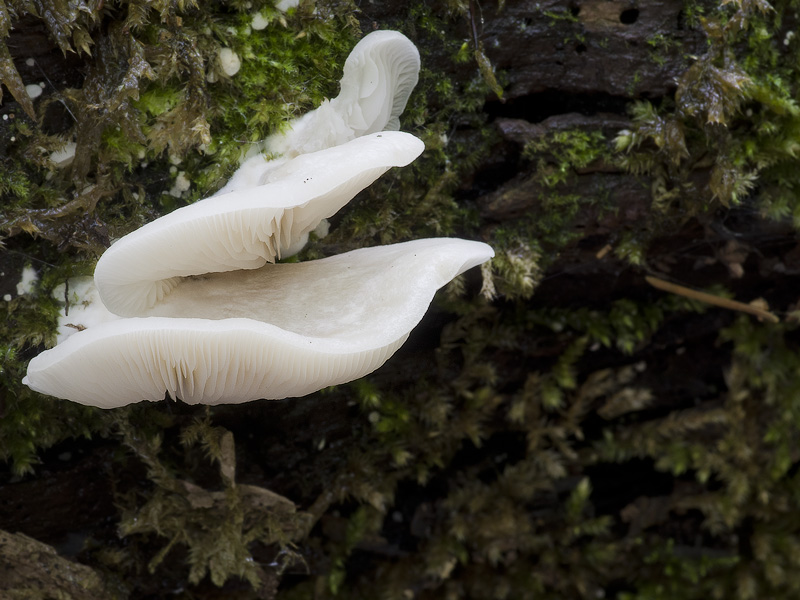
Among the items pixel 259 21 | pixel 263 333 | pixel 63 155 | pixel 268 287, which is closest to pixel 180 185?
pixel 63 155

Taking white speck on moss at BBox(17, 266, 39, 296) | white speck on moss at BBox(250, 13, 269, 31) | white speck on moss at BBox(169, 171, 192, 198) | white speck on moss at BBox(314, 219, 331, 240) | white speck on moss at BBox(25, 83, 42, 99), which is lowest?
white speck on moss at BBox(314, 219, 331, 240)

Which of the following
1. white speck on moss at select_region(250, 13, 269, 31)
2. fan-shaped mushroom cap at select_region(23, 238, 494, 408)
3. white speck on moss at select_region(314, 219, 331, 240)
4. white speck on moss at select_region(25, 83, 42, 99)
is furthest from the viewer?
white speck on moss at select_region(314, 219, 331, 240)

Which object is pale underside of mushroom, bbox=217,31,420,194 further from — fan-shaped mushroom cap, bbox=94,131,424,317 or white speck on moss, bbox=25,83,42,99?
white speck on moss, bbox=25,83,42,99

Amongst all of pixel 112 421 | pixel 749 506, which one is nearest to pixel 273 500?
pixel 112 421

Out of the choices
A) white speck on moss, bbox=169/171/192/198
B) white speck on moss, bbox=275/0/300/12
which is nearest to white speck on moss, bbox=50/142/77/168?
white speck on moss, bbox=169/171/192/198

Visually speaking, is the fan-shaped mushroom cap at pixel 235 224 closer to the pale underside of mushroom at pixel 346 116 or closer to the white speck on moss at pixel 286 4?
the pale underside of mushroom at pixel 346 116

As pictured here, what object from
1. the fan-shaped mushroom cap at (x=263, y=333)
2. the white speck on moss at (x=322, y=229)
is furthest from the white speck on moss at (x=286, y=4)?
the fan-shaped mushroom cap at (x=263, y=333)
